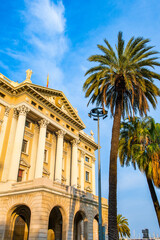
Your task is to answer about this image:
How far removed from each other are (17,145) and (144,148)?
16.0 metres

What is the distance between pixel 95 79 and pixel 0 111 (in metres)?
14.0

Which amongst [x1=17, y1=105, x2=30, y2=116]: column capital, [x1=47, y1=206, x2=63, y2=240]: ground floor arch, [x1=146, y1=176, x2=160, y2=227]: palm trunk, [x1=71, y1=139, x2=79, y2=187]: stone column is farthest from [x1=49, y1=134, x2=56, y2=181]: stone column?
[x1=146, y1=176, x2=160, y2=227]: palm trunk

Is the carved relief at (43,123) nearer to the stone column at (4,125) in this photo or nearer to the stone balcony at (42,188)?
the stone column at (4,125)

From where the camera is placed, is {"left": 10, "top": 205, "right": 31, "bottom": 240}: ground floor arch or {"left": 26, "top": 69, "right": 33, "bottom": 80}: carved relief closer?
{"left": 10, "top": 205, "right": 31, "bottom": 240}: ground floor arch

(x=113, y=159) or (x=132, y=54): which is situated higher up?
(x=132, y=54)

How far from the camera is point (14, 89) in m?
30.0

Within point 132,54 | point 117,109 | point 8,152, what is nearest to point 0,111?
point 8,152

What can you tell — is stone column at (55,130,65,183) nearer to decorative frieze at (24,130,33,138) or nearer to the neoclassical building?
the neoclassical building

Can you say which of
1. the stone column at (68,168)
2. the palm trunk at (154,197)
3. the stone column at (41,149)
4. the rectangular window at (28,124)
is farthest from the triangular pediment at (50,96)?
the palm trunk at (154,197)

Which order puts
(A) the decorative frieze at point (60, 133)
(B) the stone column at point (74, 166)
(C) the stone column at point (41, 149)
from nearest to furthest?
(C) the stone column at point (41, 149) < (A) the decorative frieze at point (60, 133) < (B) the stone column at point (74, 166)

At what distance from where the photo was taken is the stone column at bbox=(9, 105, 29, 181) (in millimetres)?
25059

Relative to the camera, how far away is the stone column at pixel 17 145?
2506 cm

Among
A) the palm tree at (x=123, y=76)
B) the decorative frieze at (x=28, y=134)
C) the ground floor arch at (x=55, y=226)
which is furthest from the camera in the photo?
the decorative frieze at (x=28, y=134)

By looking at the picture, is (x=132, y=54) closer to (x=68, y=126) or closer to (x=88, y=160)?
(x=68, y=126)
